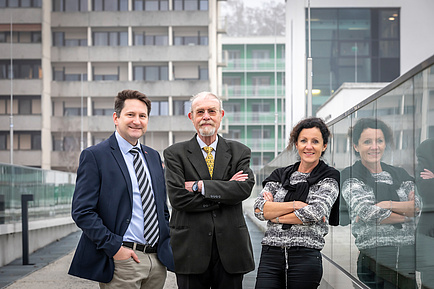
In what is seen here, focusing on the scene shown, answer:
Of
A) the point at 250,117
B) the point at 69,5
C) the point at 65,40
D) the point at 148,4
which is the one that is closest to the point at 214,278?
the point at 65,40

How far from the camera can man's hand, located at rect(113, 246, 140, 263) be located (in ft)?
14.1

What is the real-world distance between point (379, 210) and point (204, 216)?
1466 millimetres

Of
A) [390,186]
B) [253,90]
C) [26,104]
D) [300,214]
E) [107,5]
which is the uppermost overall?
[107,5]

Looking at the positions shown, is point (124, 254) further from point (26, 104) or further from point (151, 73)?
point (26, 104)

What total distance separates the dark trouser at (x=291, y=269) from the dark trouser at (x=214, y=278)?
0.69ft

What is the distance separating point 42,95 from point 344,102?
134 ft

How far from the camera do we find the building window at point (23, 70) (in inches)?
2483

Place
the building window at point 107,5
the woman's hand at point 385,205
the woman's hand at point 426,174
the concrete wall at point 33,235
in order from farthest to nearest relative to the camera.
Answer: the building window at point 107,5
the concrete wall at point 33,235
the woman's hand at point 385,205
the woman's hand at point 426,174

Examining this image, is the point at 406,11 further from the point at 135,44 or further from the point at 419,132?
the point at 419,132

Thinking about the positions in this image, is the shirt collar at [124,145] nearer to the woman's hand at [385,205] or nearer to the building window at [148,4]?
the woman's hand at [385,205]

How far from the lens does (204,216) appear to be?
4562 mm

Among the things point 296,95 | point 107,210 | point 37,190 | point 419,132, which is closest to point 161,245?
point 107,210

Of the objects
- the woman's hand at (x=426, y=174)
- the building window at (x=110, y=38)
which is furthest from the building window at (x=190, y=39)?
the woman's hand at (x=426, y=174)

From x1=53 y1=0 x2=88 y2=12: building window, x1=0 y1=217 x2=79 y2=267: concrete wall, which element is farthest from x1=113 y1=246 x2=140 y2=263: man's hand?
x1=53 y1=0 x2=88 y2=12: building window
